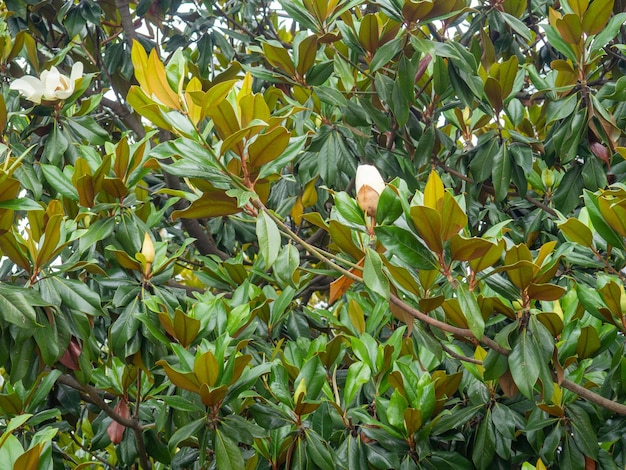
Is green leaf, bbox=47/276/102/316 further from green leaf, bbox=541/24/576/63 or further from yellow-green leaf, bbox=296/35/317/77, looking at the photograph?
green leaf, bbox=541/24/576/63

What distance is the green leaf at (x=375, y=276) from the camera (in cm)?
132

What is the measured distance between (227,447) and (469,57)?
4.52ft

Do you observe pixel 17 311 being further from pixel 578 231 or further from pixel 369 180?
pixel 578 231

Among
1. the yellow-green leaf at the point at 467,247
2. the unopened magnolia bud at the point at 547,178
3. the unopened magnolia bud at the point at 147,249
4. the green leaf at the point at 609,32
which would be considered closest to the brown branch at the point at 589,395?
the yellow-green leaf at the point at 467,247

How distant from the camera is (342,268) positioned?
1603 mm

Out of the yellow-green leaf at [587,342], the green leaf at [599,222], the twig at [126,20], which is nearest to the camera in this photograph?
the green leaf at [599,222]

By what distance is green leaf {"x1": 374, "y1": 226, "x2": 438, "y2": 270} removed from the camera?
1.41 m

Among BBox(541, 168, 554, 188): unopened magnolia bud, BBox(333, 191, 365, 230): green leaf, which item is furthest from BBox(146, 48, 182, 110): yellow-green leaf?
BBox(541, 168, 554, 188): unopened magnolia bud

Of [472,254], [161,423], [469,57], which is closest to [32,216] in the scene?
[161,423]

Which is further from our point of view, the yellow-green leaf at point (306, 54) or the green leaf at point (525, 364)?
the yellow-green leaf at point (306, 54)

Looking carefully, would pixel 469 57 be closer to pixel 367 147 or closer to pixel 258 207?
pixel 367 147

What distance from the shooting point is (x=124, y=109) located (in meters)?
3.45

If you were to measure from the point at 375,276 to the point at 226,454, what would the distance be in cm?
67

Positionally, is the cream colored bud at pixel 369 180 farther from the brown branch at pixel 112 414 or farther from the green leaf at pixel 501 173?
the green leaf at pixel 501 173
